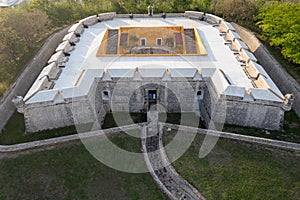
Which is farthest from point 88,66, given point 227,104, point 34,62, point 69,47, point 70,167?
point 227,104

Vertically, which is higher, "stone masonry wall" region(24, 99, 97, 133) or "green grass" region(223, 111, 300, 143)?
"stone masonry wall" region(24, 99, 97, 133)

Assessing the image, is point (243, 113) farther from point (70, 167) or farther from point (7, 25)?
point (7, 25)

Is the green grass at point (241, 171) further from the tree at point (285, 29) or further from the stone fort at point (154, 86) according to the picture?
the tree at point (285, 29)

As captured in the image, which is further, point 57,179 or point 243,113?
point 243,113

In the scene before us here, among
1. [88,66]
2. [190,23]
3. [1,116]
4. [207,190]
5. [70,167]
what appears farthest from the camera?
[190,23]

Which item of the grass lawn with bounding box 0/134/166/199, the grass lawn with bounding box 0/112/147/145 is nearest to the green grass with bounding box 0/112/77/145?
the grass lawn with bounding box 0/112/147/145

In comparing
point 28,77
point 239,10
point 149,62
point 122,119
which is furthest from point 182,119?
point 239,10

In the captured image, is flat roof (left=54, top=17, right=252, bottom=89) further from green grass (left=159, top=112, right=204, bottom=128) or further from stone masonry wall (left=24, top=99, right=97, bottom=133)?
green grass (left=159, top=112, right=204, bottom=128)
